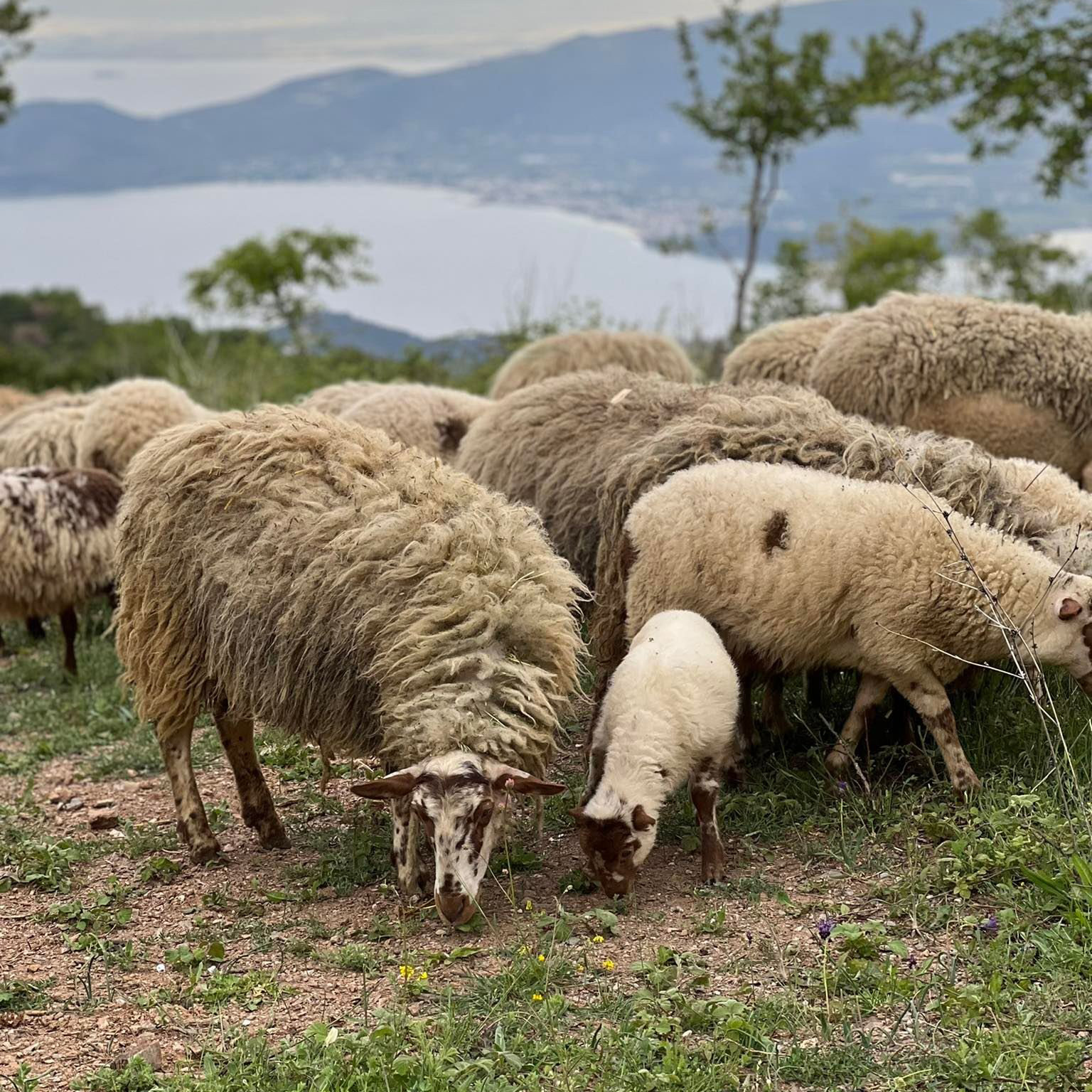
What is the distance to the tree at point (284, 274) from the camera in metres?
31.4

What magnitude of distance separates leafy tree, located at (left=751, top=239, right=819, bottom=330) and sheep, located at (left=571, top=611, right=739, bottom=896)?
20.1 m

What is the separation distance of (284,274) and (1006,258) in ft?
61.2

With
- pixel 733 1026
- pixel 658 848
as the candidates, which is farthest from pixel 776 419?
pixel 733 1026

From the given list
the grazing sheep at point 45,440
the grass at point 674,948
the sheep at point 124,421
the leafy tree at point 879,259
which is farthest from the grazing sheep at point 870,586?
the leafy tree at point 879,259

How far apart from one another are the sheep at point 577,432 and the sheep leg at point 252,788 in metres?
1.73

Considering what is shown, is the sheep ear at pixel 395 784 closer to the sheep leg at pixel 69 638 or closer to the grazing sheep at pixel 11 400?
the sheep leg at pixel 69 638

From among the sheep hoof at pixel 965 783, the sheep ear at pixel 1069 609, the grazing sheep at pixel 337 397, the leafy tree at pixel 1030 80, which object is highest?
the leafy tree at pixel 1030 80

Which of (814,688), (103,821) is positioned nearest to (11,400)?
(103,821)

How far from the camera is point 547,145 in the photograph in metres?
83.2

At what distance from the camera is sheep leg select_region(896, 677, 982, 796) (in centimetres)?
501

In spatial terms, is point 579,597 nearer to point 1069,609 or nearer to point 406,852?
point 406,852

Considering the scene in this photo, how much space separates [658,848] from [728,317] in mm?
19779

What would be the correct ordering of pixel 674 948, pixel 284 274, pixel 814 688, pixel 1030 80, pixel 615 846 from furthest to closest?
pixel 284 274 → pixel 1030 80 → pixel 814 688 → pixel 615 846 → pixel 674 948

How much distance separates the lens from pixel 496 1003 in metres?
3.95
